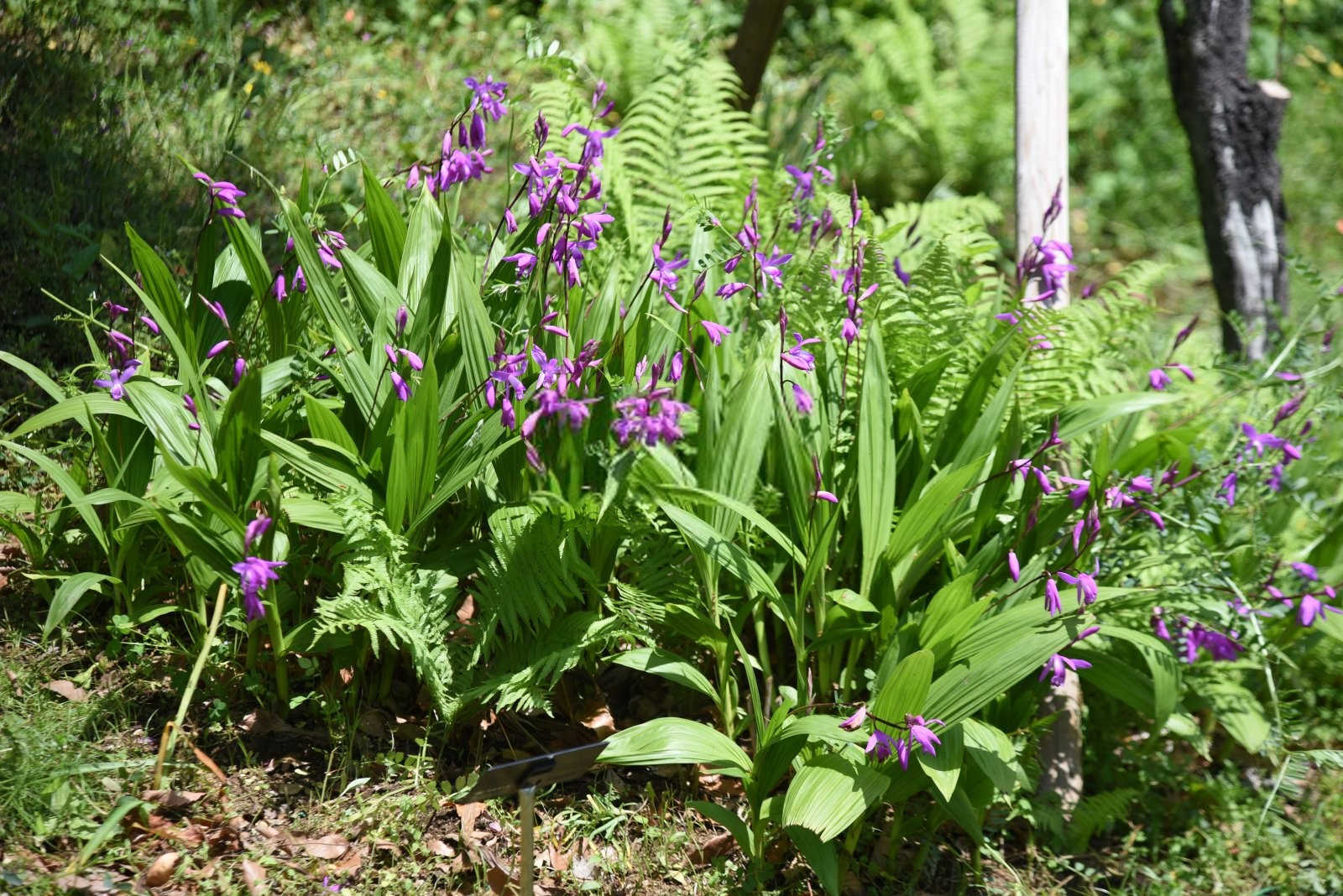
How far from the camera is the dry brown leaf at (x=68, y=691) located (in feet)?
7.29

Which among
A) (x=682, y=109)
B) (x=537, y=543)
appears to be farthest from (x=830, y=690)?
(x=682, y=109)

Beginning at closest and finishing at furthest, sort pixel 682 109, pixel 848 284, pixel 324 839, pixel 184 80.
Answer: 1. pixel 324 839
2. pixel 848 284
3. pixel 682 109
4. pixel 184 80

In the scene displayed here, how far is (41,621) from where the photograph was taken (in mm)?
2387

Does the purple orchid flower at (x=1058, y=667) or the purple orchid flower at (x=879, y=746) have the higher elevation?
the purple orchid flower at (x=1058, y=667)

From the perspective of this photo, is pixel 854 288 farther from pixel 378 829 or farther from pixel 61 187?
pixel 61 187

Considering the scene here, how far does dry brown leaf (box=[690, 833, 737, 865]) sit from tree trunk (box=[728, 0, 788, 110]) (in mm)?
2989

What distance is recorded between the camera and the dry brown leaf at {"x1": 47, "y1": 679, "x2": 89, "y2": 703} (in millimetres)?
2223

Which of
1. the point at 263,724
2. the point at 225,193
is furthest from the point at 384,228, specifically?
the point at 263,724

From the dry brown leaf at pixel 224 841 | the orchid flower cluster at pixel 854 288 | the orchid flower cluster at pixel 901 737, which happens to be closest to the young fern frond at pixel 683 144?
the orchid flower cluster at pixel 854 288

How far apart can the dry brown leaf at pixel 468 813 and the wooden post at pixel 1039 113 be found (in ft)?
6.82

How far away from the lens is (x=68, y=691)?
2.24 meters

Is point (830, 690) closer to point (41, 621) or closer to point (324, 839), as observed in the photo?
point (324, 839)

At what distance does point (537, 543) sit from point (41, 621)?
1.15 m

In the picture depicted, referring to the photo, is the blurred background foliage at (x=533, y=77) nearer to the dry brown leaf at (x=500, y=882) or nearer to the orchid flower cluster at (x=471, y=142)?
the orchid flower cluster at (x=471, y=142)
